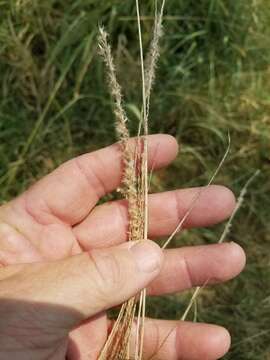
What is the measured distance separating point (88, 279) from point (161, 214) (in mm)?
549

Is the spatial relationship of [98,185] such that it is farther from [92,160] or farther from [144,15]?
[144,15]

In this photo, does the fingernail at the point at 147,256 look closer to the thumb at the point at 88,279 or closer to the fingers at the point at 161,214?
the thumb at the point at 88,279

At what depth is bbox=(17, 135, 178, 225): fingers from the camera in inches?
73.9

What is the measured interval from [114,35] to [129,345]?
1441mm

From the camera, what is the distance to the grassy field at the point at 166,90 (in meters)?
2.50

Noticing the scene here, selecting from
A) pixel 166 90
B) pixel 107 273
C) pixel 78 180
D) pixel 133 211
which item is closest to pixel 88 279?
pixel 107 273

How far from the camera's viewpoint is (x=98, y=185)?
1.95m

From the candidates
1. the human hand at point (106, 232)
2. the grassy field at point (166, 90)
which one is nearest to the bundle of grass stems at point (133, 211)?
the human hand at point (106, 232)

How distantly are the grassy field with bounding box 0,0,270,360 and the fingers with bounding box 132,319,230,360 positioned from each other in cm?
58

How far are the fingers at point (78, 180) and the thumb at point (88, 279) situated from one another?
0.35 meters

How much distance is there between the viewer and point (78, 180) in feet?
6.25

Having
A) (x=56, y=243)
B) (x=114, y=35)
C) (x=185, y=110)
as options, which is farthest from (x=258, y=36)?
(x=56, y=243)

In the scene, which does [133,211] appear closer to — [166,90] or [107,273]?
[107,273]

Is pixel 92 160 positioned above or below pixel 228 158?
above
